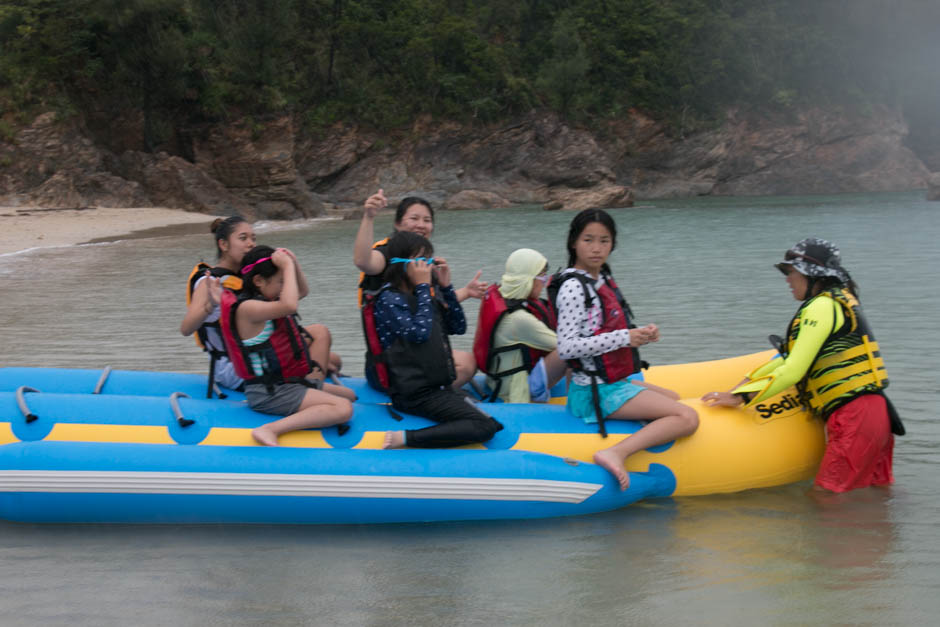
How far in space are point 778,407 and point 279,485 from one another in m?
2.04

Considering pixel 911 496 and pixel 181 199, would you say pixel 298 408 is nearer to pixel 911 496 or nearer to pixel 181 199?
pixel 911 496

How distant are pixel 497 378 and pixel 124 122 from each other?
26.6 m

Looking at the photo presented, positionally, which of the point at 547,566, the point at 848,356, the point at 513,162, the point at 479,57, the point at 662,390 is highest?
the point at 479,57

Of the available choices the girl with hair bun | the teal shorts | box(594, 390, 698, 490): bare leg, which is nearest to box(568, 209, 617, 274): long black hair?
the teal shorts

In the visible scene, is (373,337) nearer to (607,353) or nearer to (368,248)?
A: (368,248)

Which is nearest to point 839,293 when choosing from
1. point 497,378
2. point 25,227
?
point 497,378

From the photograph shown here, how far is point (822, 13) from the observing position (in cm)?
4275

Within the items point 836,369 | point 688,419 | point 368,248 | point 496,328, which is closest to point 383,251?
point 368,248

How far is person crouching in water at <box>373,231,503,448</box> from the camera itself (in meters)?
3.44

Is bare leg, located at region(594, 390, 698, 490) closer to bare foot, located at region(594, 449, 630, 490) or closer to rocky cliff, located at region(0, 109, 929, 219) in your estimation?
bare foot, located at region(594, 449, 630, 490)

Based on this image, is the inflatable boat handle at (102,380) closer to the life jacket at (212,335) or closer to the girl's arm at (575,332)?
the life jacket at (212,335)

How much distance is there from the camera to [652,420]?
357 centimetres

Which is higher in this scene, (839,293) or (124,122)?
(124,122)

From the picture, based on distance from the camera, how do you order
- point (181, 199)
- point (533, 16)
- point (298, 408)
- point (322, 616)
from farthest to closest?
point (533, 16)
point (181, 199)
point (298, 408)
point (322, 616)
